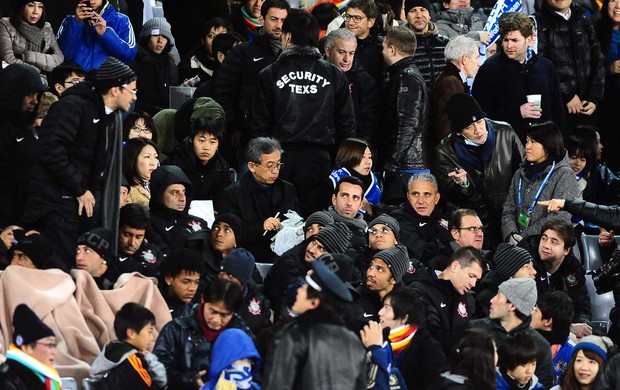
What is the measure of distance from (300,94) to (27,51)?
2433mm

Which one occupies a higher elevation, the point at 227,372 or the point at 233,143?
the point at 227,372

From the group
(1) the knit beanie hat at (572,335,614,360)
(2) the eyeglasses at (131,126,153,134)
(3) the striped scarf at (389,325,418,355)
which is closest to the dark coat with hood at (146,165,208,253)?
(2) the eyeglasses at (131,126,153,134)

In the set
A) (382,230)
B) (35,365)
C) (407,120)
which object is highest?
(35,365)

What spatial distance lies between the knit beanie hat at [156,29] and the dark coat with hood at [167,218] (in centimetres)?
317

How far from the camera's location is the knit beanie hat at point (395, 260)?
11797 millimetres

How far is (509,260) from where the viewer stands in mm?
12578

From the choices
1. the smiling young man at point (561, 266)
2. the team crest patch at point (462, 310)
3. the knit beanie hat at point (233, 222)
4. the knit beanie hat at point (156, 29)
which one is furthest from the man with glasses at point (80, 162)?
the knit beanie hat at point (156, 29)

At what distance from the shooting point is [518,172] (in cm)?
1389

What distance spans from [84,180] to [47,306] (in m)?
1.26

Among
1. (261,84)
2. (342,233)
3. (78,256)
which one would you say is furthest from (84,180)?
(261,84)

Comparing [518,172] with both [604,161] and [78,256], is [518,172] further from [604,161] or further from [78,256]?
[78,256]

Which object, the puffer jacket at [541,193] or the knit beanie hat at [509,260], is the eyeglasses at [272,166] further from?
the puffer jacket at [541,193]

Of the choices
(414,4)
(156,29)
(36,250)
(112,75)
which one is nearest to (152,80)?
(156,29)

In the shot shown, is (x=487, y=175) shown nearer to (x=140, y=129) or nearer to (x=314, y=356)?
(x=140, y=129)
